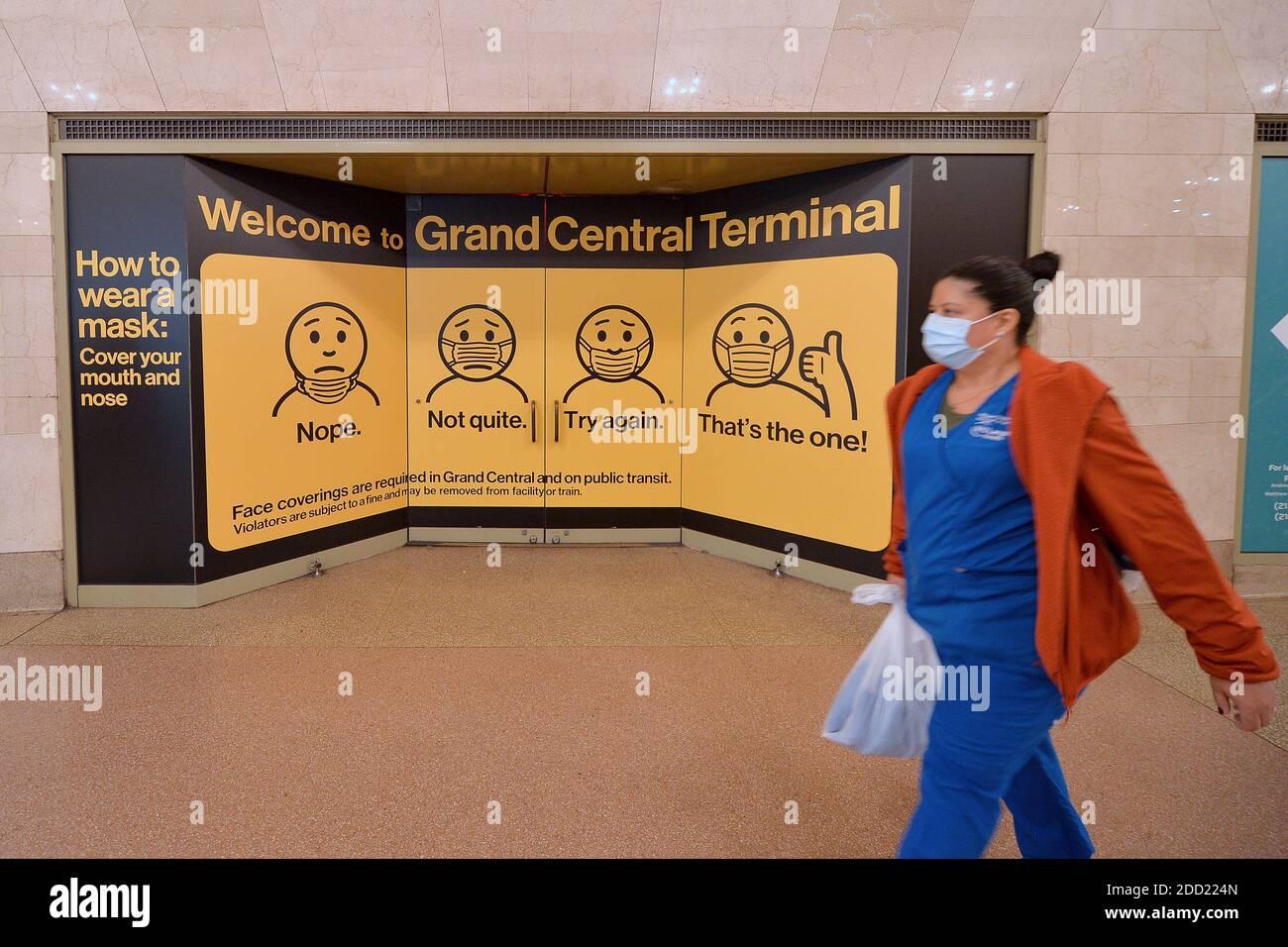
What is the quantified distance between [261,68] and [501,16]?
137 centimetres

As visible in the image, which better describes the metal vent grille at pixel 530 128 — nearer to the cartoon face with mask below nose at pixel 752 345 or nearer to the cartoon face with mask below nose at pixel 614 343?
the cartoon face with mask below nose at pixel 752 345

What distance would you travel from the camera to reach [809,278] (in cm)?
512

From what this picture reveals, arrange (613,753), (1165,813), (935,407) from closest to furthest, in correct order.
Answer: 1. (935,407)
2. (1165,813)
3. (613,753)

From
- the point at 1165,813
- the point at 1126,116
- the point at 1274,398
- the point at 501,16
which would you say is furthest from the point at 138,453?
the point at 1274,398

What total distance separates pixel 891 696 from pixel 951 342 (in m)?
0.80

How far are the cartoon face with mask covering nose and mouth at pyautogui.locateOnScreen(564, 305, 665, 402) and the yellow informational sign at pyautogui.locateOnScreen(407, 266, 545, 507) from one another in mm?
347

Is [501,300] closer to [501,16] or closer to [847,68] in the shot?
[501,16]

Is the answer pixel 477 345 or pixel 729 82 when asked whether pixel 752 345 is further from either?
pixel 477 345

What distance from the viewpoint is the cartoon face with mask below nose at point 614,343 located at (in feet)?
20.1

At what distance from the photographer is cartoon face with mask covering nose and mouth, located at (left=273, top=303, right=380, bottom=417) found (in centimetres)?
528

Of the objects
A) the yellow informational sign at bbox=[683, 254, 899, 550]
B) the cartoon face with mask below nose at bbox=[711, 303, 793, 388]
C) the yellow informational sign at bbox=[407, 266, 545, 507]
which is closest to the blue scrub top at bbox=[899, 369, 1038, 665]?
the yellow informational sign at bbox=[683, 254, 899, 550]

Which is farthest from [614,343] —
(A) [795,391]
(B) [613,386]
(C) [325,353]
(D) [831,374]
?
(C) [325,353]

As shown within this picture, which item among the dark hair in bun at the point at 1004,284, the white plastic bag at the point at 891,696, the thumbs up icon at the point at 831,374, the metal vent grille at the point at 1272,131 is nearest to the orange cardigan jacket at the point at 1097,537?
the dark hair in bun at the point at 1004,284

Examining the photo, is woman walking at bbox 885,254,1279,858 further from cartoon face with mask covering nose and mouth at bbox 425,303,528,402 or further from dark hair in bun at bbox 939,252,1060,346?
cartoon face with mask covering nose and mouth at bbox 425,303,528,402
